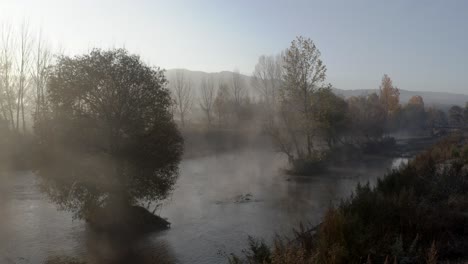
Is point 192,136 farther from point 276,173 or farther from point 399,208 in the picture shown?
point 399,208

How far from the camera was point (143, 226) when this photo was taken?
17531 mm

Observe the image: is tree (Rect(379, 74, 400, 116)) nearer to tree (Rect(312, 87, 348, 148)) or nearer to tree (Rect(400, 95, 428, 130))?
tree (Rect(400, 95, 428, 130))

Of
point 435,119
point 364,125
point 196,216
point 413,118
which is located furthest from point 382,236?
point 435,119

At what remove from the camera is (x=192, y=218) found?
62.1ft

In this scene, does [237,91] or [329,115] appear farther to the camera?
[237,91]

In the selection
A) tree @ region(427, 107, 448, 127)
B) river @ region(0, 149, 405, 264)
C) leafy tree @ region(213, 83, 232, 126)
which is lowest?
river @ region(0, 149, 405, 264)

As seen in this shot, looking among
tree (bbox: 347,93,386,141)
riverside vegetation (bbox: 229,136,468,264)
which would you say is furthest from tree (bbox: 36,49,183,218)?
tree (bbox: 347,93,386,141)

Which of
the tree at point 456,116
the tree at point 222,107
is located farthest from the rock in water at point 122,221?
the tree at point 456,116

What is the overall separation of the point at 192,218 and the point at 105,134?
220 inches

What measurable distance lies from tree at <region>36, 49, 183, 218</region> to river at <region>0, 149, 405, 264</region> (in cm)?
191

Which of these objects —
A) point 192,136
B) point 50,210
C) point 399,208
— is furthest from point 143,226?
point 192,136

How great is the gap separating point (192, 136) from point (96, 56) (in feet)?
131

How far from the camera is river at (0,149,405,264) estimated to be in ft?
46.4

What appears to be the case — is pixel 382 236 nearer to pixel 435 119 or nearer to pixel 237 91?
pixel 237 91
